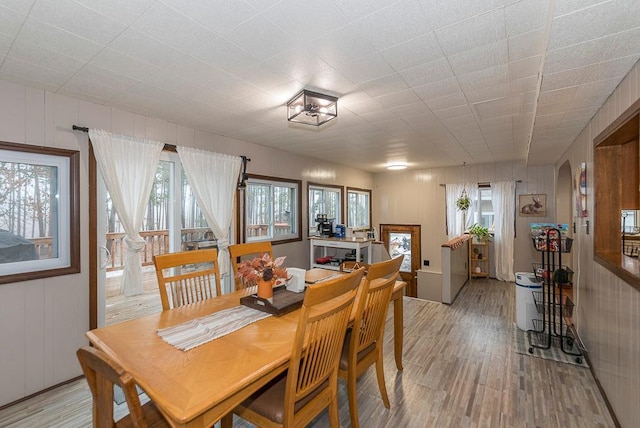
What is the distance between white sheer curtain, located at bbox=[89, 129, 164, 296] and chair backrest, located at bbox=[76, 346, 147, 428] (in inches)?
75.2

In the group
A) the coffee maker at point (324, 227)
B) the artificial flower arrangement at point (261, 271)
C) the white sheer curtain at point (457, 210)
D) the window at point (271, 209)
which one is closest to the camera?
the artificial flower arrangement at point (261, 271)

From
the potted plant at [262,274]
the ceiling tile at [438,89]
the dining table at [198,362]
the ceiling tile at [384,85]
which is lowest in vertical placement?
the dining table at [198,362]

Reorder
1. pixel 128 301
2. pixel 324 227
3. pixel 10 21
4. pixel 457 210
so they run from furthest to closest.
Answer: pixel 457 210 < pixel 324 227 < pixel 128 301 < pixel 10 21

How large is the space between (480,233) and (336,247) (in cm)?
327

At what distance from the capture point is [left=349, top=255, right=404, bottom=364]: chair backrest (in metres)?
1.76

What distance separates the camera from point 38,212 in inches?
94.1

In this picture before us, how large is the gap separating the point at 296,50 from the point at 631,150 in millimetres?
2573

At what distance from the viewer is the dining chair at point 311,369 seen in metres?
1.31

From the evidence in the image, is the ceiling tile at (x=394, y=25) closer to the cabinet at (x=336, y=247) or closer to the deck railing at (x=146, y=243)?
the deck railing at (x=146, y=243)

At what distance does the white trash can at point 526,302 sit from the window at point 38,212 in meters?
4.56

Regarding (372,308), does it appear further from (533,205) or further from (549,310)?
(533,205)

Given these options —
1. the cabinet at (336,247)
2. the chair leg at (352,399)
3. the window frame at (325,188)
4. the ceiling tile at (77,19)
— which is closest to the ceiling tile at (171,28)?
the ceiling tile at (77,19)

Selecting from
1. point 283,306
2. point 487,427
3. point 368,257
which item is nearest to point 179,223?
point 283,306

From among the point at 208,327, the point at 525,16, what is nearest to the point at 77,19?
the point at 208,327
